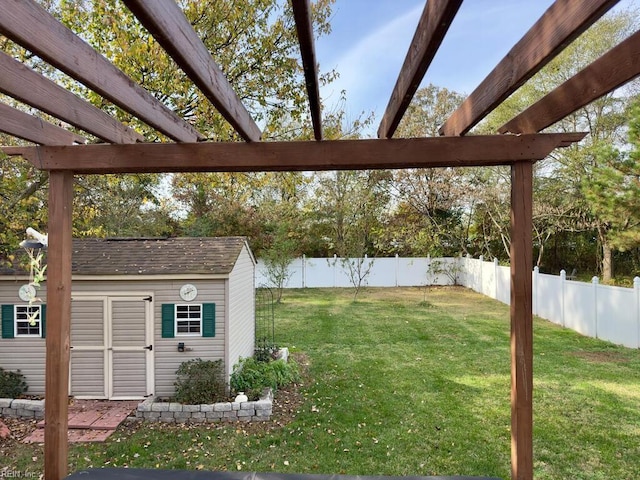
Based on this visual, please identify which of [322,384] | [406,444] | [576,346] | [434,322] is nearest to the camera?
[406,444]

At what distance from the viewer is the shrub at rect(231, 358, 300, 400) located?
5324 millimetres

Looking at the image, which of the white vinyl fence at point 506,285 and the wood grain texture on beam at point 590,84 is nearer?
the wood grain texture on beam at point 590,84

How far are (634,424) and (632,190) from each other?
5.57 m

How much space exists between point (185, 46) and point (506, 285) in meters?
12.6

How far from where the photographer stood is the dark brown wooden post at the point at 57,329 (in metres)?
2.63

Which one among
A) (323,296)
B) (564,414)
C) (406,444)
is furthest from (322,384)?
(323,296)

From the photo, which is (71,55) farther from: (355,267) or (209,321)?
(355,267)

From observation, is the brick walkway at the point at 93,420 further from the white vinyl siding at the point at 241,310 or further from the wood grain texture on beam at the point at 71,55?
the wood grain texture on beam at the point at 71,55

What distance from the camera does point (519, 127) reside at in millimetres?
2545

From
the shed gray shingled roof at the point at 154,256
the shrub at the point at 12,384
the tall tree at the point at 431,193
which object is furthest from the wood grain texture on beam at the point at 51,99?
the tall tree at the point at 431,193

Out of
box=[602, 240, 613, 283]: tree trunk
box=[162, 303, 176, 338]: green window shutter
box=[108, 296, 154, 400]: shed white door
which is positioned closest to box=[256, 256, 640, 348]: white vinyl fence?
box=[602, 240, 613, 283]: tree trunk

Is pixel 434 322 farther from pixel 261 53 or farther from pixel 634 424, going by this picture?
pixel 261 53

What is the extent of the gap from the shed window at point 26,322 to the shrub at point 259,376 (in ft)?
9.09

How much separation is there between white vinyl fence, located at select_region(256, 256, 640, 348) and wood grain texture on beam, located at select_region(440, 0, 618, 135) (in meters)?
6.71
